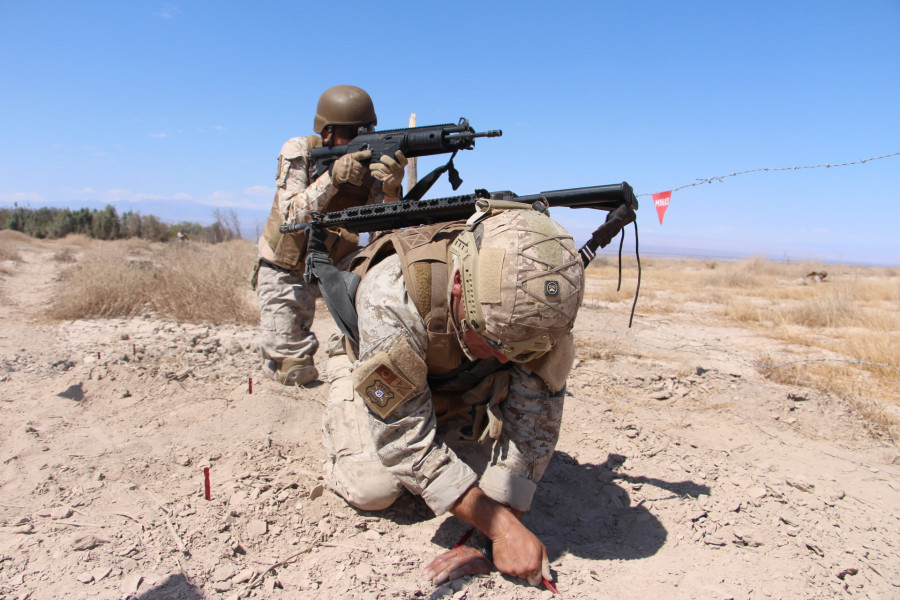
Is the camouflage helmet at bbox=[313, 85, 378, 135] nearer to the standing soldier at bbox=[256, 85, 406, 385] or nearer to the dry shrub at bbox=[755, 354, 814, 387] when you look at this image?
the standing soldier at bbox=[256, 85, 406, 385]

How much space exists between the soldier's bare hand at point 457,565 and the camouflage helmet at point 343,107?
2.76 meters

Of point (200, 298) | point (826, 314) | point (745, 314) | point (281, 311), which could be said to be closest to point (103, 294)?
point (200, 298)

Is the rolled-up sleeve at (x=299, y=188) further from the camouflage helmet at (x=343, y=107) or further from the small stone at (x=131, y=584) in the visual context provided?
the small stone at (x=131, y=584)

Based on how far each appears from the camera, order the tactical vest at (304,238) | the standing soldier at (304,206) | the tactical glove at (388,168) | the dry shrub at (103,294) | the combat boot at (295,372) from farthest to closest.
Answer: the dry shrub at (103,294) → the combat boot at (295,372) → the tactical vest at (304,238) → the standing soldier at (304,206) → the tactical glove at (388,168)

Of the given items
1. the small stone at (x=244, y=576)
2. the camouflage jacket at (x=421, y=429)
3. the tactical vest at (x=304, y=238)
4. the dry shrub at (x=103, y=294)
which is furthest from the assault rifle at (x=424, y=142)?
the dry shrub at (x=103, y=294)

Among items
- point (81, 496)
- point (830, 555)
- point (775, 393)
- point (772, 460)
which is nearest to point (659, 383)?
point (775, 393)

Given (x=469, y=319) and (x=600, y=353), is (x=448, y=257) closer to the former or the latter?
(x=469, y=319)

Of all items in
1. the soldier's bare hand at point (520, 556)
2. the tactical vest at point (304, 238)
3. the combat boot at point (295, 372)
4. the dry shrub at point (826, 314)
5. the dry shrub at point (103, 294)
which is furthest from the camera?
the dry shrub at point (826, 314)

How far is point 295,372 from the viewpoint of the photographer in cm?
385

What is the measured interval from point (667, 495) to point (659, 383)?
1727 mm

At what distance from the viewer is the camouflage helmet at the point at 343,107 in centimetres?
358

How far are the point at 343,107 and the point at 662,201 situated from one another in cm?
Result: 239

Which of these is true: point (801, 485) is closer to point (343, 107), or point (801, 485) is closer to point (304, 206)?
point (304, 206)

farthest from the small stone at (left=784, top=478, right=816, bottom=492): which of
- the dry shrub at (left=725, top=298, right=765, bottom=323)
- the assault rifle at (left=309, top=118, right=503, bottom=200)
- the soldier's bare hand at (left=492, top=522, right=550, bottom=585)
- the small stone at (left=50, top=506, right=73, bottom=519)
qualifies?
the dry shrub at (left=725, top=298, right=765, bottom=323)
